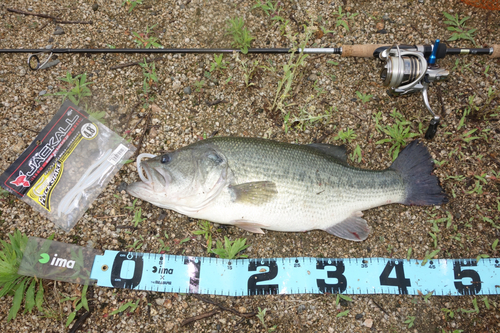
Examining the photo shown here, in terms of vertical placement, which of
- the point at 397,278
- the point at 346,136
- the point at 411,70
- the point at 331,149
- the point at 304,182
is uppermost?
the point at 411,70

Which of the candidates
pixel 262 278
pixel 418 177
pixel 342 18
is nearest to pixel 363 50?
pixel 342 18

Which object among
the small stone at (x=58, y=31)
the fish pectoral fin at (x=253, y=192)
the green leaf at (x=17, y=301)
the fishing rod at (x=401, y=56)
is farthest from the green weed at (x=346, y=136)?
the small stone at (x=58, y=31)

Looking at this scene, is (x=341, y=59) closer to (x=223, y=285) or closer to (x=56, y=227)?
(x=223, y=285)

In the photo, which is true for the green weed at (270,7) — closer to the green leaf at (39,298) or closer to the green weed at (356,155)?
the green weed at (356,155)

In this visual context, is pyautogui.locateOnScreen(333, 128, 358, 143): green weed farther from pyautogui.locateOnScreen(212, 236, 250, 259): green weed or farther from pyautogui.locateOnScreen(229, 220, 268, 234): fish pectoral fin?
pyautogui.locateOnScreen(212, 236, 250, 259): green weed

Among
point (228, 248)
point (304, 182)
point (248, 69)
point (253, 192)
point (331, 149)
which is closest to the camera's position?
point (253, 192)

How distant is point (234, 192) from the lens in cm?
306

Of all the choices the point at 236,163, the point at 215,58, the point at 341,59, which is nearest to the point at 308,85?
the point at 341,59

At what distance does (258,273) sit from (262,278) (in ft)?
0.24

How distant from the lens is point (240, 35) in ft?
13.3

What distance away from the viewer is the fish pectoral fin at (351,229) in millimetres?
3381

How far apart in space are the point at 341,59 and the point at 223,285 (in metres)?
3.45

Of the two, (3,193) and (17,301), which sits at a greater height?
(3,193)

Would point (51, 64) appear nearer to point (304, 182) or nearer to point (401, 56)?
point (304, 182)
